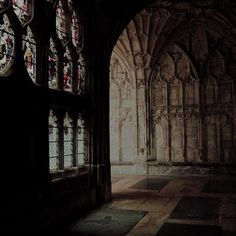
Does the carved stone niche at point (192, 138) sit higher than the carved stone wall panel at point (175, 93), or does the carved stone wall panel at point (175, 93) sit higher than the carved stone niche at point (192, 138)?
the carved stone wall panel at point (175, 93)

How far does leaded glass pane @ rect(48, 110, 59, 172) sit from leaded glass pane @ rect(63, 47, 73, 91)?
992 millimetres

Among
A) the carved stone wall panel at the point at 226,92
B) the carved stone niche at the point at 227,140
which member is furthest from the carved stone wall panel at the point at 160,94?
the carved stone niche at the point at 227,140

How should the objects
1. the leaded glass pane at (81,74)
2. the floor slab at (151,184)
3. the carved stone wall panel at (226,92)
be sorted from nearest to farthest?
the leaded glass pane at (81,74) < the floor slab at (151,184) < the carved stone wall panel at (226,92)

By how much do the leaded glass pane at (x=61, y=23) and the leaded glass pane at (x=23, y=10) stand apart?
1051 millimetres

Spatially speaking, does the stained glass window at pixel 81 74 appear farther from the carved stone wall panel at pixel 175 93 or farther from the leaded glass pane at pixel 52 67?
the carved stone wall panel at pixel 175 93

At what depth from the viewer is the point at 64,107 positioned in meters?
6.53

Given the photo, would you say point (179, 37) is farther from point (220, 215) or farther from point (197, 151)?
point (220, 215)

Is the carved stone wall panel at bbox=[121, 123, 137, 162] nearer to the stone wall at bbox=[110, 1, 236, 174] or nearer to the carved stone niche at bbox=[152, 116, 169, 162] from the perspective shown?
the stone wall at bbox=[110, 1, 236, 174]

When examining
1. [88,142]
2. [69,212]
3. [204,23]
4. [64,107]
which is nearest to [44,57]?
[64,107]

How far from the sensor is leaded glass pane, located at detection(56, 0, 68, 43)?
22.1 feet

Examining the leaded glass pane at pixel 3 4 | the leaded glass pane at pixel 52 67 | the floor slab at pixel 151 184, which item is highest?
the leaded glass pane at pixel 3 4

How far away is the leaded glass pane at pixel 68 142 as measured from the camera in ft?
22.3

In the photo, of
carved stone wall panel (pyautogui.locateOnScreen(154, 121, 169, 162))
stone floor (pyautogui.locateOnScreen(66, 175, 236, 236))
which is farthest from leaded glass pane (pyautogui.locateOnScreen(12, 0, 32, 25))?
carved stone wall panel (pyautogui.locateOnScreen(154, 121, 169, 162))

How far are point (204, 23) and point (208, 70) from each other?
5.89 ft
